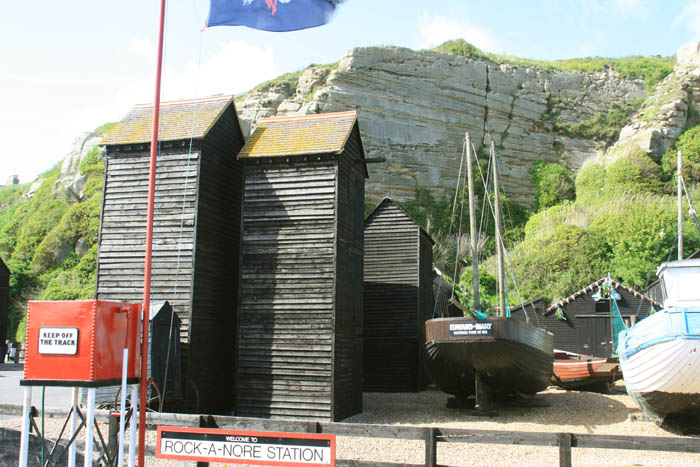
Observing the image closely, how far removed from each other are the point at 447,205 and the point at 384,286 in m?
26.5

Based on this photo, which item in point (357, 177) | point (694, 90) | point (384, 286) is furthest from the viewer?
point (694, 90)

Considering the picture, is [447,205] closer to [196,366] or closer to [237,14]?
[196,366]

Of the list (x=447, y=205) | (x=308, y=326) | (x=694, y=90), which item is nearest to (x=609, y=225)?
(x=447, y=205)

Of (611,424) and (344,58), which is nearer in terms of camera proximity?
(611,424)

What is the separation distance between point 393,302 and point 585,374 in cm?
678

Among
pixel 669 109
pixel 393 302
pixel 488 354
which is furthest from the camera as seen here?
pixel 669 109

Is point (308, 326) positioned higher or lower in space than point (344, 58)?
lower

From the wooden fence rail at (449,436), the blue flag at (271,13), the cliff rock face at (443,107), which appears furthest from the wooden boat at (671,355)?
the cliff rock face at (443,107)

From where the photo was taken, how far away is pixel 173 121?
Answer: 15.5 m

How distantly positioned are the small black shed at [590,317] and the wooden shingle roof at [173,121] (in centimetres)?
1933

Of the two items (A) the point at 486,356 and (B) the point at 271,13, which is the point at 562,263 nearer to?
(A) the point at 486,356

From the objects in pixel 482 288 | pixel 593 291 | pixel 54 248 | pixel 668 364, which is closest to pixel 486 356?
pixel 668 364

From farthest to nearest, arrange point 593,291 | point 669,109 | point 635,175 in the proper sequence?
point 669,109 < point 635,175 < point 593,291

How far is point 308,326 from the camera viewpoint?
45.5ft
